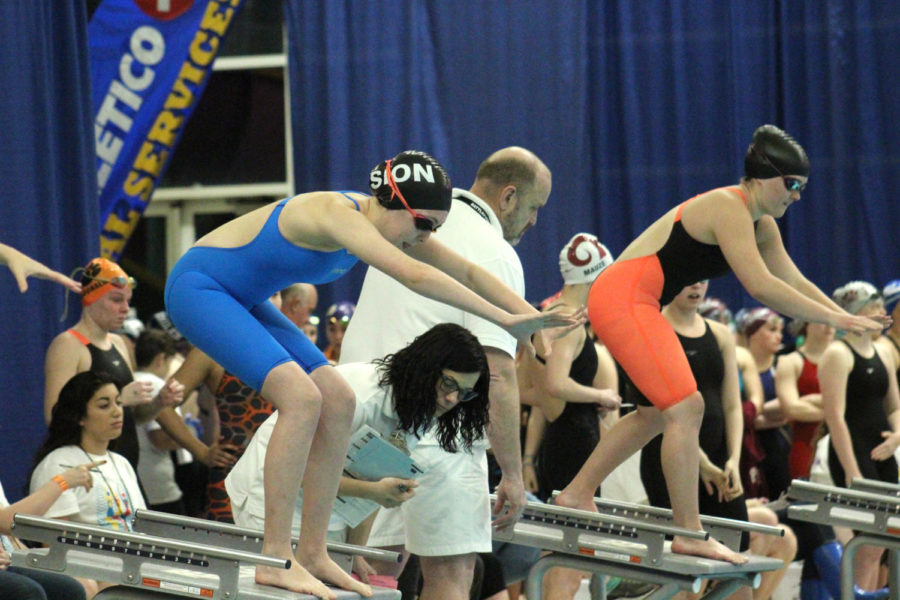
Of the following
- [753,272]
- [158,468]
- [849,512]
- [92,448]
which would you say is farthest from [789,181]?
[158,468]

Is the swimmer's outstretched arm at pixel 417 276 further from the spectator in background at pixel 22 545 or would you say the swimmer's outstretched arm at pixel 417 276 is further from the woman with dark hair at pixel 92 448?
the woman with dark hair at pixel 92 448

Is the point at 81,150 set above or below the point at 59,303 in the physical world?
above

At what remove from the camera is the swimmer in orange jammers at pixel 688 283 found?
429 cm

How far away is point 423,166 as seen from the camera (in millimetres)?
3410

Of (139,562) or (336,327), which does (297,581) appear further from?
(336,327)

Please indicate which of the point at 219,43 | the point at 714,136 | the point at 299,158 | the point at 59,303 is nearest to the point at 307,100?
the point at 299,158

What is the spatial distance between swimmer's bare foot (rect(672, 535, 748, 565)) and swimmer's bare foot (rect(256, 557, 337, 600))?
1520 millimetres

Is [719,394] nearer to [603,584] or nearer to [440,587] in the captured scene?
[603,584]

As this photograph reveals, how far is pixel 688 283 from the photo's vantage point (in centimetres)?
453

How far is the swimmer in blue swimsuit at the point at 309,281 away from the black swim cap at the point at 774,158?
127cm

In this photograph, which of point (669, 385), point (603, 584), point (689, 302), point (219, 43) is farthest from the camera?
point (219, 43)

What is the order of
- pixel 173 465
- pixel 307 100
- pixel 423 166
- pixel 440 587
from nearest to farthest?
pixel 423 166, pixel 440 587, pixel 173 465, pixel 307 100

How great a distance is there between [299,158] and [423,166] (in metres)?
6.85

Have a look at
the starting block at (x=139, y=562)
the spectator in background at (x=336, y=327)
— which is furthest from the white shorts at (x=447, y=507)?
the spectator in background at (x=336, y=327)
